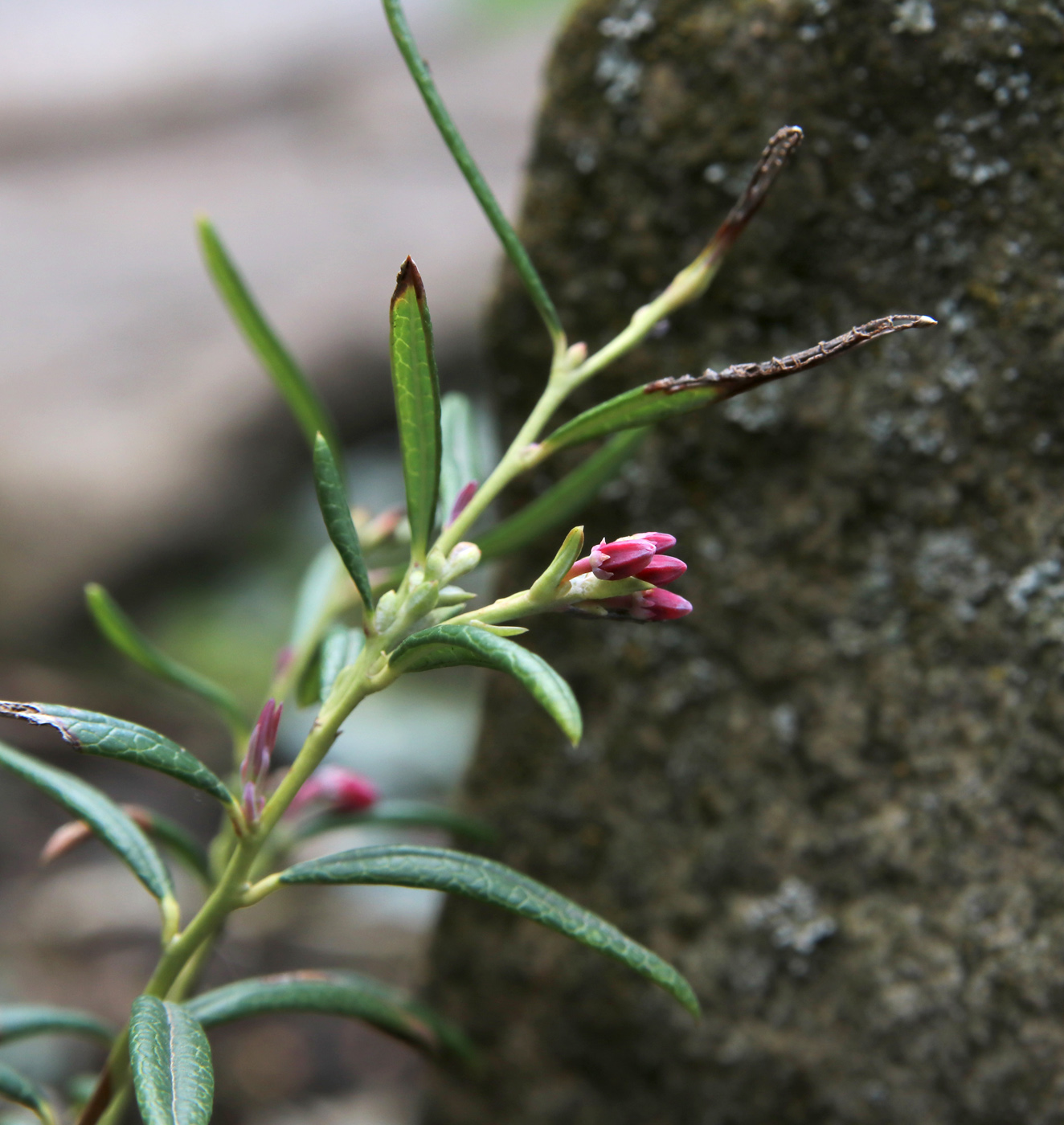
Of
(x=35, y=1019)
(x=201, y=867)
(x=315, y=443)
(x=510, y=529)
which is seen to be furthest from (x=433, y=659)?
(x=35, y=1019)

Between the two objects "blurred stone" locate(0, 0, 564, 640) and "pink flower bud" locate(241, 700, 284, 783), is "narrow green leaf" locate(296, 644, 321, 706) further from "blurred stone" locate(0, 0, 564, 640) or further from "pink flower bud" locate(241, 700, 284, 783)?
"blurred stone" locate(0, 0, 564, 640)

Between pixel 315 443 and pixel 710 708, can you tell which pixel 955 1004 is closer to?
pixel 710 708

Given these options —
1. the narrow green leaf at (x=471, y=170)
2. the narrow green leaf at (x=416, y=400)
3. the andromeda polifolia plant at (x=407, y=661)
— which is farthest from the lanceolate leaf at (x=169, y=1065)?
the narrow green leaf at (x=471, y=170)

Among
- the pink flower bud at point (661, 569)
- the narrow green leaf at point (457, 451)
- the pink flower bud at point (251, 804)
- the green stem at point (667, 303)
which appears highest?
the green stem at point (667, 303)

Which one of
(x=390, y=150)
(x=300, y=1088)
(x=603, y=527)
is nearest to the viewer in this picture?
(x=603, y=527)

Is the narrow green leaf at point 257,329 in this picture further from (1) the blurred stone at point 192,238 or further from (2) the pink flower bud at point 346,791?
(1) the blurred stone at point 192,238

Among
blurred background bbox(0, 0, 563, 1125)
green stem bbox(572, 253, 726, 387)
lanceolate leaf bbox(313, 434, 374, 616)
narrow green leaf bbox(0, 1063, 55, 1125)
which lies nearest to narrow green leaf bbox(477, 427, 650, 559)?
green stem bbox(572, 253, 726, 387)
